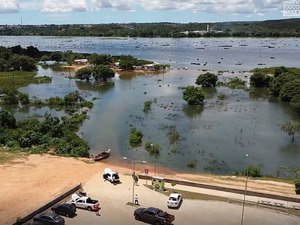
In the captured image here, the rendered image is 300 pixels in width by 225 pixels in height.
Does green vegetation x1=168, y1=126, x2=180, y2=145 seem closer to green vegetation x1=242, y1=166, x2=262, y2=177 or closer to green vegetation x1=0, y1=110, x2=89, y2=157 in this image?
green vegetation x1=0, y1=110, x2=89, y2=157

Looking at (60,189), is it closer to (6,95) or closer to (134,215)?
(134,215)

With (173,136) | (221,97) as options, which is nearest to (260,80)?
(221,97)

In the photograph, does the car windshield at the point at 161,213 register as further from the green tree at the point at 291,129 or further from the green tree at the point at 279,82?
the green tree at the point at 279,82

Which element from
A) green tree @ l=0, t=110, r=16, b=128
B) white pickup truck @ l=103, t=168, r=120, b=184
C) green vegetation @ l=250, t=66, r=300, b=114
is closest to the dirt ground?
white pickup truck @ l=103, t=168, r=120, b=184

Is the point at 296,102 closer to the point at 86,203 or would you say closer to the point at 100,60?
the point at 86,203

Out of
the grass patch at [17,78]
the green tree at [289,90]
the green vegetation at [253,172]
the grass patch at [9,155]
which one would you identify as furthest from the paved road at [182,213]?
the grass patch at [17,78]

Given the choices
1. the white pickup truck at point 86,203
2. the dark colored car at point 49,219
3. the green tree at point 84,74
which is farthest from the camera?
the green tree at point 84,74
